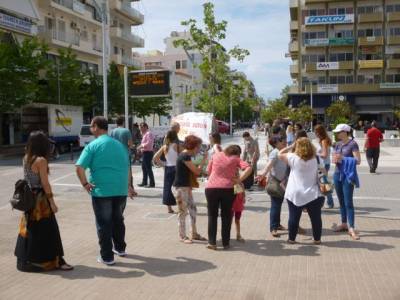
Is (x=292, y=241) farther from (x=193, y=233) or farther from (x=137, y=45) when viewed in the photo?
(x=137, y=45)

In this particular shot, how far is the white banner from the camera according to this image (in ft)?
54.4

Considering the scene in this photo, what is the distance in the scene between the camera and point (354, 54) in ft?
212

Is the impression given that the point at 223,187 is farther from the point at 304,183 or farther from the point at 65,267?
the point at 65,267

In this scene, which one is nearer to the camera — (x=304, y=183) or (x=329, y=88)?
(x=304, y=183)

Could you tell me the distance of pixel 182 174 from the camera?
7664 millimetres

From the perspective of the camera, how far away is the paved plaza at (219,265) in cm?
550

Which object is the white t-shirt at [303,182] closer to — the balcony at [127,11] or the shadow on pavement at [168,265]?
the shadow on pavement at [168,265]

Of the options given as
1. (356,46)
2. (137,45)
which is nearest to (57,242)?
(137,45)

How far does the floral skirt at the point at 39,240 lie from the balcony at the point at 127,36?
49.1m

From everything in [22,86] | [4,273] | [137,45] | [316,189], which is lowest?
[4,273]

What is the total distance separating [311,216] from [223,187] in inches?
53.2

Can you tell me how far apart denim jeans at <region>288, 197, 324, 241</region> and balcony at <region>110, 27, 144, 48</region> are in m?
48.5

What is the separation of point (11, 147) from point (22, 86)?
730 cm

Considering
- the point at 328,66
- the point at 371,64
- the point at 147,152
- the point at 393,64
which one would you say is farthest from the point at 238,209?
the point at 393,64
